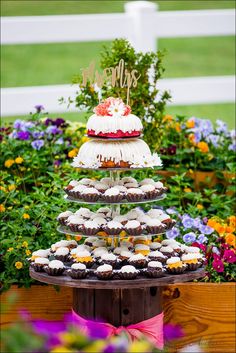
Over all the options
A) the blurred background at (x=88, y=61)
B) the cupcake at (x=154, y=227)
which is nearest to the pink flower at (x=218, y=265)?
the cupcake at (x=154, y=227)

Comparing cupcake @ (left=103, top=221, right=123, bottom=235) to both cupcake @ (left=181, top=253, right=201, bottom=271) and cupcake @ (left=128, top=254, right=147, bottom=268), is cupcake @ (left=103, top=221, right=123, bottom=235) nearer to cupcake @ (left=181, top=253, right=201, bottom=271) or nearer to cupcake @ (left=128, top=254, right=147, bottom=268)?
cupcake @ (left=128, top=254, right=147, bottom=268)

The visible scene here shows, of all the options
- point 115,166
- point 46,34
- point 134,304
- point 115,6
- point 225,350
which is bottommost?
point 225,350

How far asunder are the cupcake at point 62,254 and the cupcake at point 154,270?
1.18 feet

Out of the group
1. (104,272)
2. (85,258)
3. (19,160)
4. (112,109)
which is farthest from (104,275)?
(19,160)

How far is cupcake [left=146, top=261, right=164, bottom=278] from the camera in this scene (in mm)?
3499

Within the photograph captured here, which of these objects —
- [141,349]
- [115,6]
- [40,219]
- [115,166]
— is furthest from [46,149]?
[115,6]

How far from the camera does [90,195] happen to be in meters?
3.56

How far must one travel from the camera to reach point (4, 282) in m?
4.28

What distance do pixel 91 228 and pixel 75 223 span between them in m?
0.11

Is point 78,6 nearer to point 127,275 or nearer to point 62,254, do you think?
point 62,254

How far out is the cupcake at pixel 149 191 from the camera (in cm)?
362

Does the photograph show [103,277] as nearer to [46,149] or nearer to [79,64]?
[46,149]

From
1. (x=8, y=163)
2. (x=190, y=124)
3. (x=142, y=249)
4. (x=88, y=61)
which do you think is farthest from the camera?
(x=88, y=61)

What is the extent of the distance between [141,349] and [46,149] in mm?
4060
